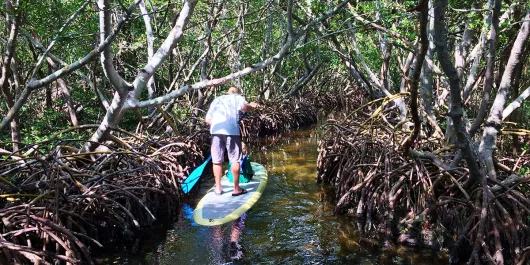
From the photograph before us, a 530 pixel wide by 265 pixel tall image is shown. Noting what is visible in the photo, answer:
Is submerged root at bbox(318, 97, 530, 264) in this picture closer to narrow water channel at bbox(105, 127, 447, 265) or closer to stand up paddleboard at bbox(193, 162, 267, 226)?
narrow water channel at bbox(105, 127, 447, 265)

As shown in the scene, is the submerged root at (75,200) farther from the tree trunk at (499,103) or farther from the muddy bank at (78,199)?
the tree trunk at (499,103)

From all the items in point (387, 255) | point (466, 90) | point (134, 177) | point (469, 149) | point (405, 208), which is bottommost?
point (387, 255)

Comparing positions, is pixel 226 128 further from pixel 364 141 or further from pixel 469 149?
pixel 469 149

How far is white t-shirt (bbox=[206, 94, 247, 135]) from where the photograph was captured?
→ 5.90m

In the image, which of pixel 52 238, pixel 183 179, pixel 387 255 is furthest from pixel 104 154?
pixel 387 255

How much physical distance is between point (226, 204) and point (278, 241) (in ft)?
3.76

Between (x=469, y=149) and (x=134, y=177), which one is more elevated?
(x=469, y=149)

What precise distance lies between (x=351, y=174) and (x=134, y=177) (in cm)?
270

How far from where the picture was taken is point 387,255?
4395mm

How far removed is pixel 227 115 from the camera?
19.4ft

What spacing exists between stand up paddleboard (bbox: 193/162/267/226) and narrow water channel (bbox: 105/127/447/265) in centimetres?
10

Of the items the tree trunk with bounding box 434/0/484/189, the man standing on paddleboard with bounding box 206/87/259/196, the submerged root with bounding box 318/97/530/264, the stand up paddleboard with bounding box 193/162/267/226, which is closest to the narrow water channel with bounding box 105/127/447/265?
the stand up paddleboard with bounding box 193/162/267/226

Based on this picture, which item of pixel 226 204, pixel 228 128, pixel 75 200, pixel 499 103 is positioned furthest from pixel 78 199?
pixel 499 103

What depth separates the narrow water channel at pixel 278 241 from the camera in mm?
4363
